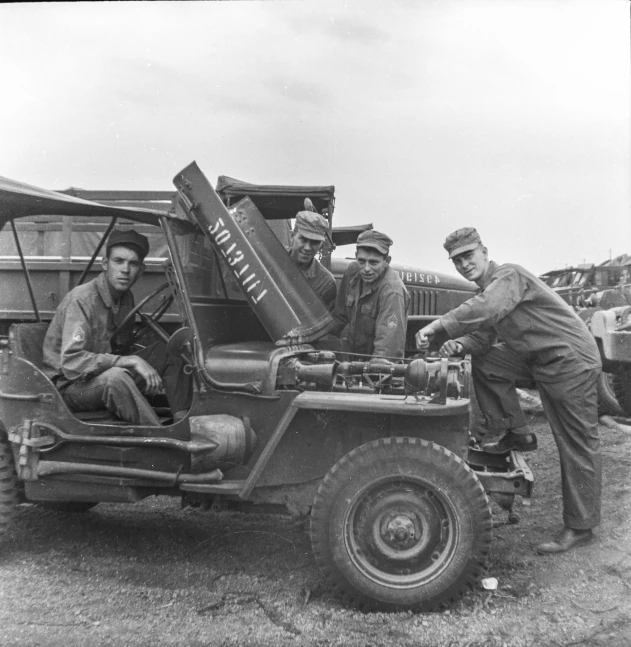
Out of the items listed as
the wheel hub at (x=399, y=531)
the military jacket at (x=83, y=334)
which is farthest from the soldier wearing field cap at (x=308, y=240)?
the wheel hub at (x=399, y=531)

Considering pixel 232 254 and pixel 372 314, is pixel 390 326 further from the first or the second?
pixel 232 254

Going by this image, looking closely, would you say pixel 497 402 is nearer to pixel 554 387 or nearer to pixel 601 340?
pixel 554 387

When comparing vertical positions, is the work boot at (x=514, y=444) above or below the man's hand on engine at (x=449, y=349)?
below

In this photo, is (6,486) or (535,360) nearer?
(6,486)

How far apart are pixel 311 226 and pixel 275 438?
1696 millimetres

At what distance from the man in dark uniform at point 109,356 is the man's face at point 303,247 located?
1039 millimetres

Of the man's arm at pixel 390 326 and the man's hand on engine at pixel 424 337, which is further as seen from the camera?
the man's arm at pixel 390 326

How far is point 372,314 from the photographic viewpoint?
432cm

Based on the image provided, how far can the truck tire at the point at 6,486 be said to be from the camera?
11.7ft

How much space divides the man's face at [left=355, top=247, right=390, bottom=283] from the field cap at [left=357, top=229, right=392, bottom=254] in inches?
1.2

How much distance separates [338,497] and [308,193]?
2.45 m

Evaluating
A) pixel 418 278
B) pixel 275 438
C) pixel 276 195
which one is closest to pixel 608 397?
pixel 418 278

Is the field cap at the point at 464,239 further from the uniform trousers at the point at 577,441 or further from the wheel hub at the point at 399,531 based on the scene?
the wheel hub at the point at 399,531

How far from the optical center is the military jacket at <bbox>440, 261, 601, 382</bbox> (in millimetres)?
3738
